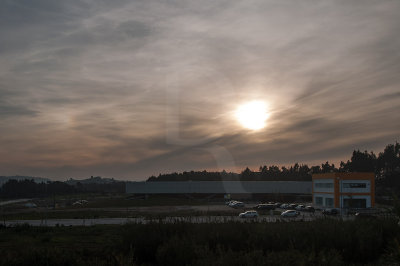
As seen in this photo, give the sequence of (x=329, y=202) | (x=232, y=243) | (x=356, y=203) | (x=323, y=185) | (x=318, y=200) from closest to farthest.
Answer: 1. (x=232, y=243)
2. (x=356, y=203)
3. (x=329, y=202)
4. (x=323, y=185)
5. (x=318, y=200)

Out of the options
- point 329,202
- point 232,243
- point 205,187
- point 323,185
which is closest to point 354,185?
point 329,202

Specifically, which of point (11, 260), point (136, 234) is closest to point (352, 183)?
point (136, 234)

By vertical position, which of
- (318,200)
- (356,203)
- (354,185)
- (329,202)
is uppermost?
(354,185)

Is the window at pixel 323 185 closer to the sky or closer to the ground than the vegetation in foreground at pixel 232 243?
closer to the ground

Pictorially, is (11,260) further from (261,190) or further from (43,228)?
(261,190)

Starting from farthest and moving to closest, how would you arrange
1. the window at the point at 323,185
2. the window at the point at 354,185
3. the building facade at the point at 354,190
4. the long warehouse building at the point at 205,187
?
the long warehouse building at the point at 205,187 < the window at the point at 323,185 < the window at the point at 354,185 < the building facade at the point at 354,190

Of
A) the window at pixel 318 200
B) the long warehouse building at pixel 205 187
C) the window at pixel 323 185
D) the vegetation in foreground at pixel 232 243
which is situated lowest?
the window at pixel 318 200

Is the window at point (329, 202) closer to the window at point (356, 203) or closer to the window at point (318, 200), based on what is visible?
the window at point (318, 200)

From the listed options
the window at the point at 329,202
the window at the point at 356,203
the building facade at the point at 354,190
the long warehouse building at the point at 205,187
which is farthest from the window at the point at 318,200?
the long warehouse building at the point at 205,187

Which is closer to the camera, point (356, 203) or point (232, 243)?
point (232, 243)

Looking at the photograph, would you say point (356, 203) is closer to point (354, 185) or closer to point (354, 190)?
point (354, 190)

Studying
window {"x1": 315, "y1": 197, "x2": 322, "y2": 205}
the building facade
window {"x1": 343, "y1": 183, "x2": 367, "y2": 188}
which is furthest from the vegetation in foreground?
window {"x1": 315, "y1": 197, "x2": 322, "y2": 205}

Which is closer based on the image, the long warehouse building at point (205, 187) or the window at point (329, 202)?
the window at point (329, 202)

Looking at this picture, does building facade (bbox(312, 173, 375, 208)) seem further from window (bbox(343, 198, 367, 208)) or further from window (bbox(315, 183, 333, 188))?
window (bbox(315, 183, 333, 188))
